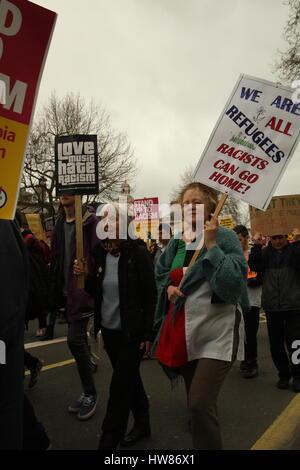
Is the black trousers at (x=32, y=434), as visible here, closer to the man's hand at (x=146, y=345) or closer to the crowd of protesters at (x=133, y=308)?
the crowd of protesters at (x=133, y=308)

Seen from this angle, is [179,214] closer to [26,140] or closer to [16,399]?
[26,140]

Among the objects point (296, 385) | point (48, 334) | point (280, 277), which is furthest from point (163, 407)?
point (48, 334)

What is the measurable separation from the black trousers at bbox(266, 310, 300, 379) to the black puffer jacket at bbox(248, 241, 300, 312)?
11cm

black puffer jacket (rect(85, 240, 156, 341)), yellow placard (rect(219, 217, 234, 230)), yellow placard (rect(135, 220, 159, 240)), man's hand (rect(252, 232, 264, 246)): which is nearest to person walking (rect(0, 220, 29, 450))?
black puffer jacket (rect(85, 240, 156, 341))

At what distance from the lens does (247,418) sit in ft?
11.7

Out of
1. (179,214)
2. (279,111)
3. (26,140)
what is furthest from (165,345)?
(279,111)

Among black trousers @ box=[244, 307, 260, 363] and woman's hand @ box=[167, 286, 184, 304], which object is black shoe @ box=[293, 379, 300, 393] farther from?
woman's hand @ box=[167, 286, 184, 304]

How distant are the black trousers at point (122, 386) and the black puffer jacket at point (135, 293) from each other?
100 mm

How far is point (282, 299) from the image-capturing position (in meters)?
4.64

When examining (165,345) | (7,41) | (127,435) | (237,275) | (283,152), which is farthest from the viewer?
(127,435)

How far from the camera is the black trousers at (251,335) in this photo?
16.1 ft

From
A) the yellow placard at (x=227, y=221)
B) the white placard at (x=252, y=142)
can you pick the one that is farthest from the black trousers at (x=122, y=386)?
the yellow placard at (x=227, y=221)

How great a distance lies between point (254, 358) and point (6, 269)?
3888 mm

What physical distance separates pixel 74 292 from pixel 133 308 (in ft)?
2.96
